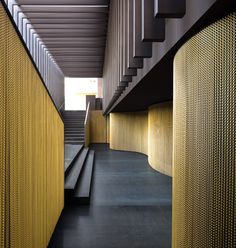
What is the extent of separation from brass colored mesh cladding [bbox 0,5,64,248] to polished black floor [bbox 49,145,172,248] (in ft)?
1.94

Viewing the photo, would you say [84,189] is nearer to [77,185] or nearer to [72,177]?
[77,185]

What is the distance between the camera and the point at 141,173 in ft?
26.9

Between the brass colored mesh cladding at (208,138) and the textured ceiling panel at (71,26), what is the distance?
6317 millimetres

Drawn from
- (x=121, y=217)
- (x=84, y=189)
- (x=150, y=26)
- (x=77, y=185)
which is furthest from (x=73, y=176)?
(x=150, y=26)

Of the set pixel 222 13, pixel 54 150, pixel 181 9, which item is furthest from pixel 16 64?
pixel 54 150

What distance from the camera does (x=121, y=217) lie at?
4.60 metres

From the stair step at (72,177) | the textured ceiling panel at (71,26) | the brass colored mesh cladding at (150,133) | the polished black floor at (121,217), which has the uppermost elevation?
the textured ceiling panel at (71,26)

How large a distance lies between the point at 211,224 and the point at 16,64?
5.37ft

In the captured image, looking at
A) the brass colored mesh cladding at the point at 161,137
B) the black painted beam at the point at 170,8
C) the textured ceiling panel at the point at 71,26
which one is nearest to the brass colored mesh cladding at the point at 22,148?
the black painted beam at the point at 170,8

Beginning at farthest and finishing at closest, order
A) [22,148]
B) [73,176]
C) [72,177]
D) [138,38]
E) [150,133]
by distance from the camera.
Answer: [150,133]
[73,176]
[72,177]
[138,38]
[22,148]

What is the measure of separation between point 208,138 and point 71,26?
8.41m

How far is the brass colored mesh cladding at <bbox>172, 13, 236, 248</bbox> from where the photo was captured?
1487 mm

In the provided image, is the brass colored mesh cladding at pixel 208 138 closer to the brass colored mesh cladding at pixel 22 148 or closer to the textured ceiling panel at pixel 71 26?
the brass colored mesh cladding at pixel 22 148

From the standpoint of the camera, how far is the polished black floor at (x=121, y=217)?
145 inches
